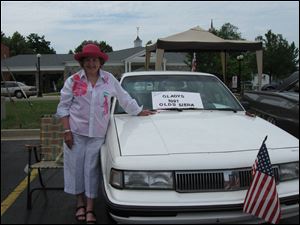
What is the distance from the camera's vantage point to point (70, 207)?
15.5 ft

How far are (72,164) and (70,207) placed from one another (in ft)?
2.95

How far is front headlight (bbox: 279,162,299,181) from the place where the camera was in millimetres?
3424

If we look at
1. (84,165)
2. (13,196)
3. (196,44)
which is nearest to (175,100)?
(84,165)

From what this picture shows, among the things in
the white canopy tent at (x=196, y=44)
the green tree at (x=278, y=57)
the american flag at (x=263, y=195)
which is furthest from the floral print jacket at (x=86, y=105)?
the green tree at (x=278, y=57)

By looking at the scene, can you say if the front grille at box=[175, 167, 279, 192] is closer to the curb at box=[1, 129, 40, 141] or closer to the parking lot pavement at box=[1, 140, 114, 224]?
the parking lot pavement at box=[1, 140, 114, 224]

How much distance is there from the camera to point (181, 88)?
5.07 metres

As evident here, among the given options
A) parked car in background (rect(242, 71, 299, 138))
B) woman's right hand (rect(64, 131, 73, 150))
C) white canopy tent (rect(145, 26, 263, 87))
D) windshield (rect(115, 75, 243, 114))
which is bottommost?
woman's right hand (rect(64, 131, 73, 150))

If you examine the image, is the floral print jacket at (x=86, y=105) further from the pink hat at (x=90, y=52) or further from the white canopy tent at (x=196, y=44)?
the white canopy tent at (x=196, y=44)

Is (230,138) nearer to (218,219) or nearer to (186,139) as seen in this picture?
(186,139)

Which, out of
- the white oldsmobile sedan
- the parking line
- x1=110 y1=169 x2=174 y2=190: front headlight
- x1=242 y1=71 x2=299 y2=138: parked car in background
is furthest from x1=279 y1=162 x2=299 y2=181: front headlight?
the parking line

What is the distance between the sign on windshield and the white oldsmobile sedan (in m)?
0.70

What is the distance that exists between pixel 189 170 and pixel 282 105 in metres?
2.29

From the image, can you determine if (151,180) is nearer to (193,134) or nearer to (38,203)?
(193,134)

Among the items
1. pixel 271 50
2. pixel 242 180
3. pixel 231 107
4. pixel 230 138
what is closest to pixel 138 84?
pixel 231 107
